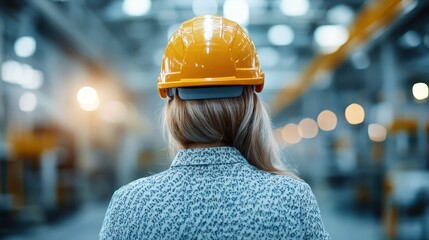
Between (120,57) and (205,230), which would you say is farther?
(120,57)

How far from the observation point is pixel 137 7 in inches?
447

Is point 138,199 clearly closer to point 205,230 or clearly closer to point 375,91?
point 205,230

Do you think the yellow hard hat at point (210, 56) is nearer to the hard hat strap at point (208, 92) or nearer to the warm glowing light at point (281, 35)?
the hard hat strap at point (208, 92)

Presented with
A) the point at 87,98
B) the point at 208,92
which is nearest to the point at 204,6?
the point at 87,98

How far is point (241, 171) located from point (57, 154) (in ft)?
32.4

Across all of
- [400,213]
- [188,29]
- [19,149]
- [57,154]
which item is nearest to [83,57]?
[57,154]

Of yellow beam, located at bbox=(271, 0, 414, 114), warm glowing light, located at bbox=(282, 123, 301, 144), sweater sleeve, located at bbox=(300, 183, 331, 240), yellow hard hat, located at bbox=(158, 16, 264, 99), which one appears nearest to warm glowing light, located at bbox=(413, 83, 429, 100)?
yellow beam, located at bbox=(271, 0, 414, 114)

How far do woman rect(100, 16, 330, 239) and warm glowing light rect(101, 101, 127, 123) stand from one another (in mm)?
13141

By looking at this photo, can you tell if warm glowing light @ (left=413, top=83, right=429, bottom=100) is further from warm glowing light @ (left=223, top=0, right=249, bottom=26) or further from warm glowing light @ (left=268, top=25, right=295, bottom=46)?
warm glowing light @ (left=268, top=25, right=295, bottom=46)

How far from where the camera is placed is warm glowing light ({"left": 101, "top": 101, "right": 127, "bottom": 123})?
14.6 meters

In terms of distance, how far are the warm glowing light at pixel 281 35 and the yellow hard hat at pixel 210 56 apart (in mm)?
13525

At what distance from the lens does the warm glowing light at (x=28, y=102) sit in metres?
8.81

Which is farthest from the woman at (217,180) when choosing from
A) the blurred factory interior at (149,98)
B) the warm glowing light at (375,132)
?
the warm glowing light at (375,132)

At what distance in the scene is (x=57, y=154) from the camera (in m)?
10.6
